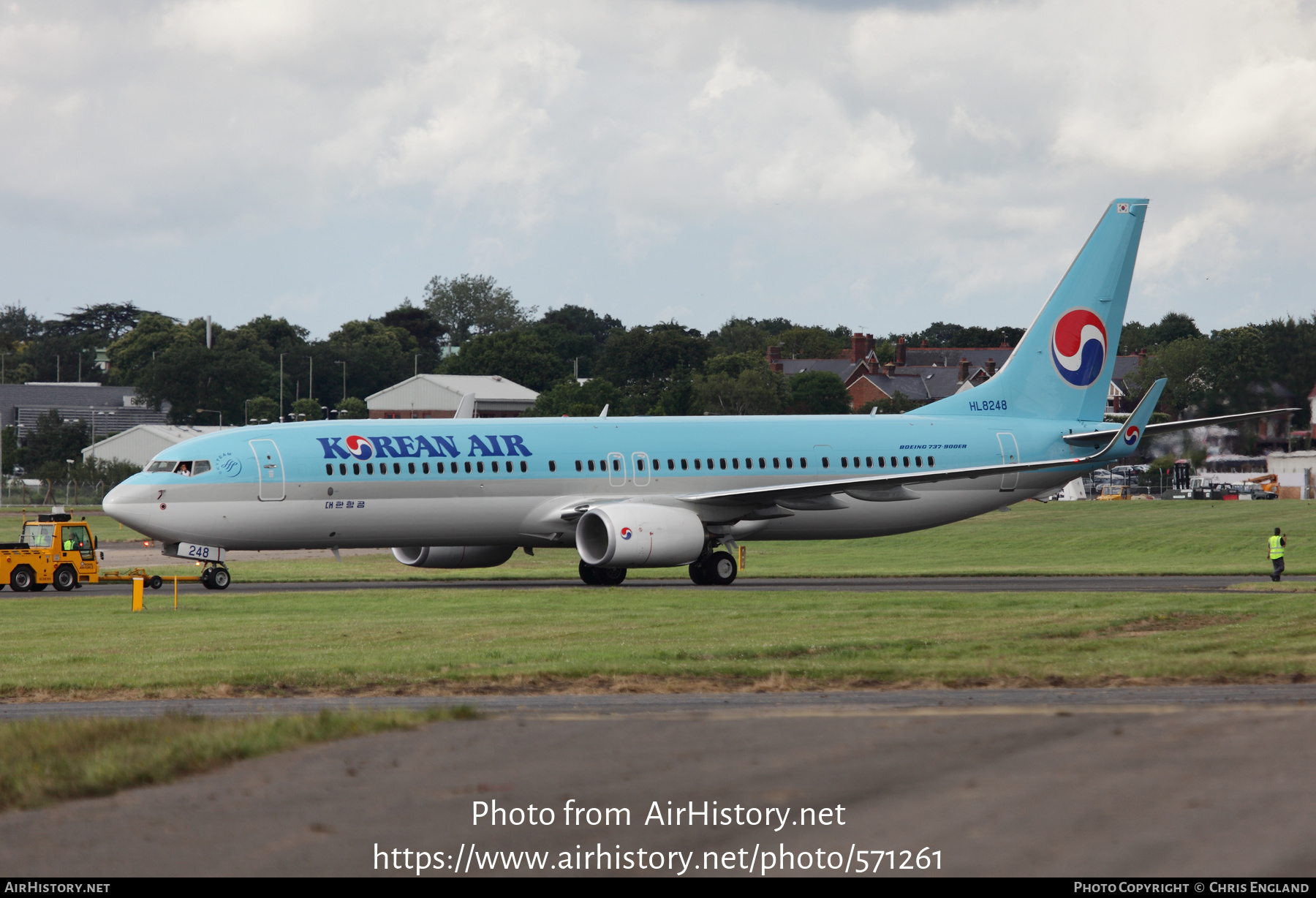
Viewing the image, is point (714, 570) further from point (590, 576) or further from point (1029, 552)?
point (1029, 552)

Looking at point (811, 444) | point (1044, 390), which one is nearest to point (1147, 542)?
point (1044, 390)

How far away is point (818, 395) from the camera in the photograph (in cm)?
14125

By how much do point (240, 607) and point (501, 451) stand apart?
25.8 ft

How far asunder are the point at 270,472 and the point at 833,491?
44.8 ft

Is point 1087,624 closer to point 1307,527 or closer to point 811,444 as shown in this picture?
point 811,444

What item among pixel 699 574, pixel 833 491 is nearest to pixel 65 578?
pixel 699 574

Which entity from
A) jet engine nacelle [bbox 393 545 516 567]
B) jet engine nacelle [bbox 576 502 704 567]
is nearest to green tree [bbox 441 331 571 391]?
jet engine nacelle [bbox 393 545 516 567]

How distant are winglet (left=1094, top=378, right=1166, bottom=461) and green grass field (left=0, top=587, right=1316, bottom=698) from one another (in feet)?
30.2

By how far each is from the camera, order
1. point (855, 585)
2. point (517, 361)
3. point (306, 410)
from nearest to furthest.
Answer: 1. point (855, 585)
2. point (306, 410)
3. point (517, 361)

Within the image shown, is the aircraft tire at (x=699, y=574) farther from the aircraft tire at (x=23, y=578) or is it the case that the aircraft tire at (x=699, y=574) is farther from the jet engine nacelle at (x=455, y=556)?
the aircraft tire at (x=23, y=578)

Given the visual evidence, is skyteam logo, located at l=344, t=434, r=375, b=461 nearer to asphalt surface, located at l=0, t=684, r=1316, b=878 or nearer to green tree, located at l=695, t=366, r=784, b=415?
asphalt surface, located at l=0, t=684, r=1316, b=878

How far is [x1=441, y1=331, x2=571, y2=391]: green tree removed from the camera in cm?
16250

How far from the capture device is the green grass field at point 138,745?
12.6 m

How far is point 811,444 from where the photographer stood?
41594mm
